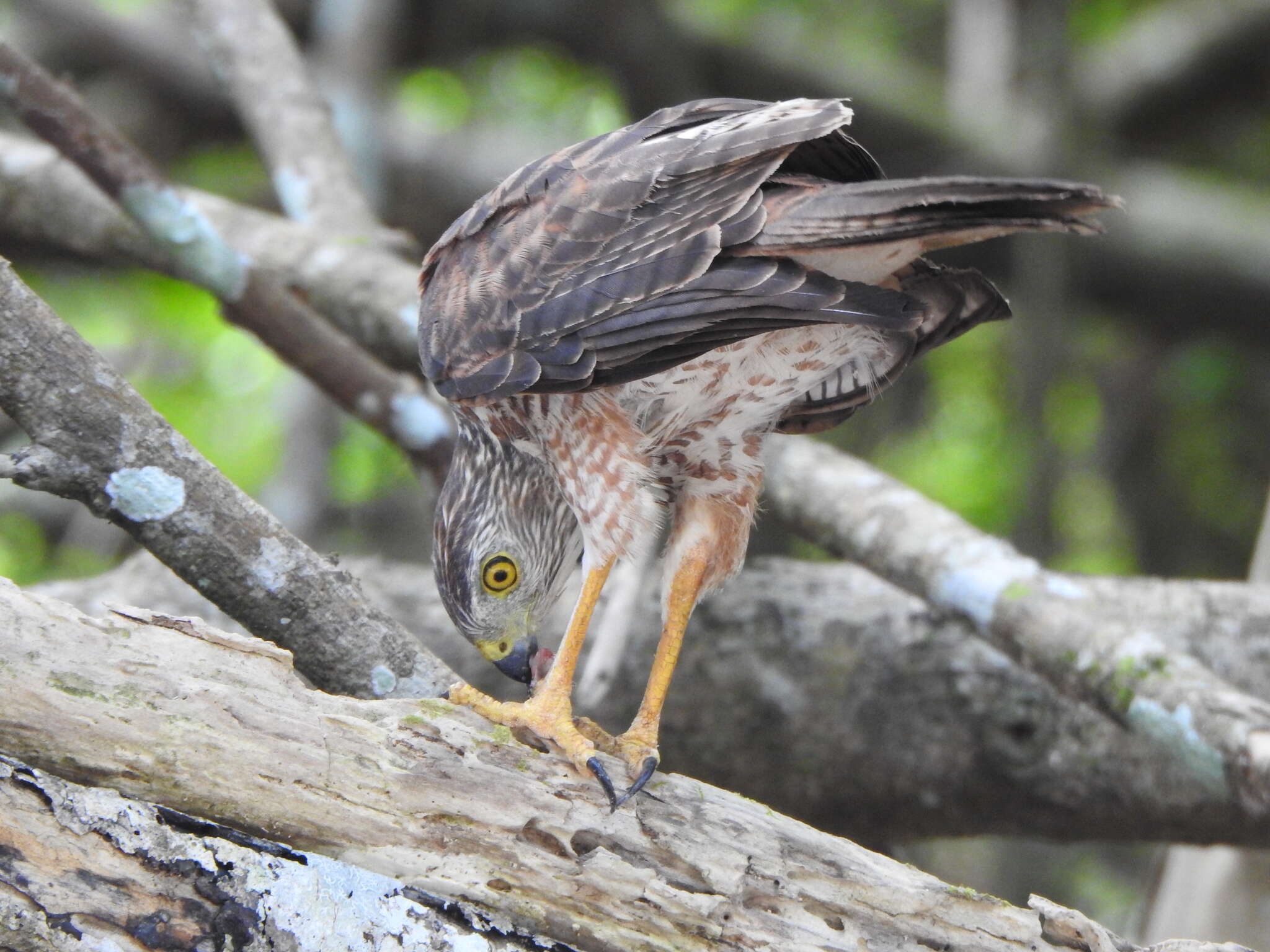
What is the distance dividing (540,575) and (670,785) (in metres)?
1.02

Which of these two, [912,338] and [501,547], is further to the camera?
[501,547]

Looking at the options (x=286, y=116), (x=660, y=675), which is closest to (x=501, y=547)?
(x=660, y=675)

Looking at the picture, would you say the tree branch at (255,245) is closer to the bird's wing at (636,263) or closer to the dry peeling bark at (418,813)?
the bird's wing at (636,263)

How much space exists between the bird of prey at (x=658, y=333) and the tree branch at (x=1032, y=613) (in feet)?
2.37

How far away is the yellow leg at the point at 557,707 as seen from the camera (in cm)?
254

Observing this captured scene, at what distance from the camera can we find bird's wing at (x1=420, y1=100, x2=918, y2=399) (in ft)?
8.19

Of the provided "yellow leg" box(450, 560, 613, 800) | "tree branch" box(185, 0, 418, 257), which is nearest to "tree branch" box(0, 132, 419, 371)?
"tree branch" box(185, 0, 418, 257)

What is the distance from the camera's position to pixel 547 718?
8.61ft

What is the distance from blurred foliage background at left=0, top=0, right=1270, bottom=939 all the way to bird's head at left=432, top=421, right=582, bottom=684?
10.4 ft

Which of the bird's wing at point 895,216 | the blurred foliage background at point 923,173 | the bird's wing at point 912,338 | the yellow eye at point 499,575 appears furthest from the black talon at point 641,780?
the blurred foliage background at point 923,173

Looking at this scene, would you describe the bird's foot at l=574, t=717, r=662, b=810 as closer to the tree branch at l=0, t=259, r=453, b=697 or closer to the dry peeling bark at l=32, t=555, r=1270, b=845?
the tree branch at l=0, t=259, r=453, b=697

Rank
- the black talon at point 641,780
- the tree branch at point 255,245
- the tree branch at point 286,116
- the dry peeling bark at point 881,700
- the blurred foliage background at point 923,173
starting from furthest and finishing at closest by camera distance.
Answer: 1. the blurred foliage background at point 923,173
2. the tree branch at point 286,116
3. the tree branch at point 255,245
4. the dry peeling bark at point 881,700
5. the black talon at point 641,780

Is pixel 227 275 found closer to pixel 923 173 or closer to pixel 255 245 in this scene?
pixel 255 245

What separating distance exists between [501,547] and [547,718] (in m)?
0.80
